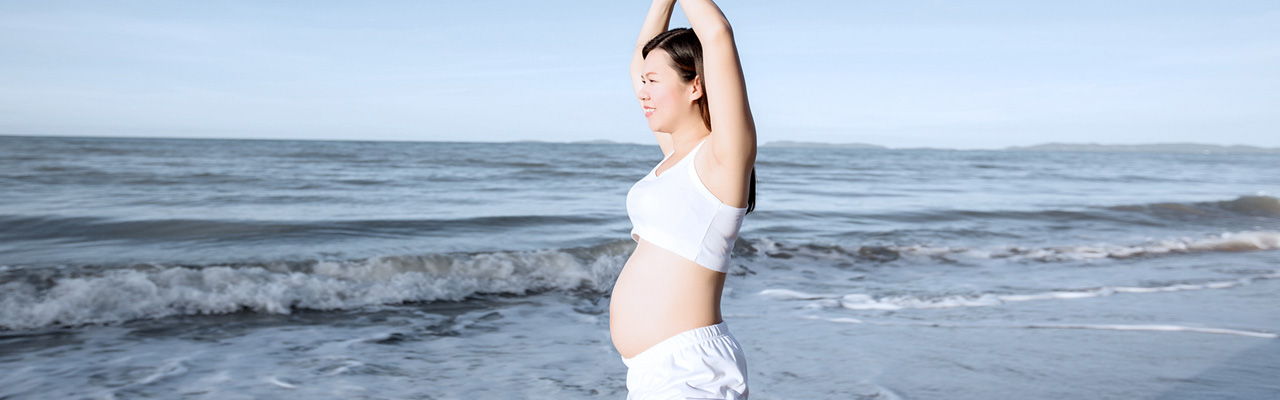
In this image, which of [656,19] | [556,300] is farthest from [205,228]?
[656,19]

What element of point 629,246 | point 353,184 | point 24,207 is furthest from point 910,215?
point 24,207

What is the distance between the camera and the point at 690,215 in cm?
176

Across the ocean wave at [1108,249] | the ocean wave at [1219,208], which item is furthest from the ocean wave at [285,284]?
the ocean wave at [1219,208]

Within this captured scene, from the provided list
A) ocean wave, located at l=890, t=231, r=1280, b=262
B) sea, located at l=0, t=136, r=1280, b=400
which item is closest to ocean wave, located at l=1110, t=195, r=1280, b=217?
sea, located at l=0, t=136, r=1280, b=400

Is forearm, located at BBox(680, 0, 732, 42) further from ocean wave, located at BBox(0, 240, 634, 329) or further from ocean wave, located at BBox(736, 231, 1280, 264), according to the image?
ocean wave, located at BBox(736, 231, 1280, 264)

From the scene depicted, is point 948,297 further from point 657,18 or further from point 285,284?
point 285,284

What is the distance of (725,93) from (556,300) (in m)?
5.12

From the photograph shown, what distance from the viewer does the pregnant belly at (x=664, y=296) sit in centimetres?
186

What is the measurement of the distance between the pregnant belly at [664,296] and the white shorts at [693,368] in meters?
0.03

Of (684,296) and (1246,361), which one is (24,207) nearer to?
(684,296)

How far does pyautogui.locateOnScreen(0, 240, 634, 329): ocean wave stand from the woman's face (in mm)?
4901

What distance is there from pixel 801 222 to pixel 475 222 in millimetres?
4784

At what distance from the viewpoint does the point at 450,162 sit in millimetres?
26562

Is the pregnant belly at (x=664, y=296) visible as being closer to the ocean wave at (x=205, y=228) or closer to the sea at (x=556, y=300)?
the sea at (x=556, y=300)
